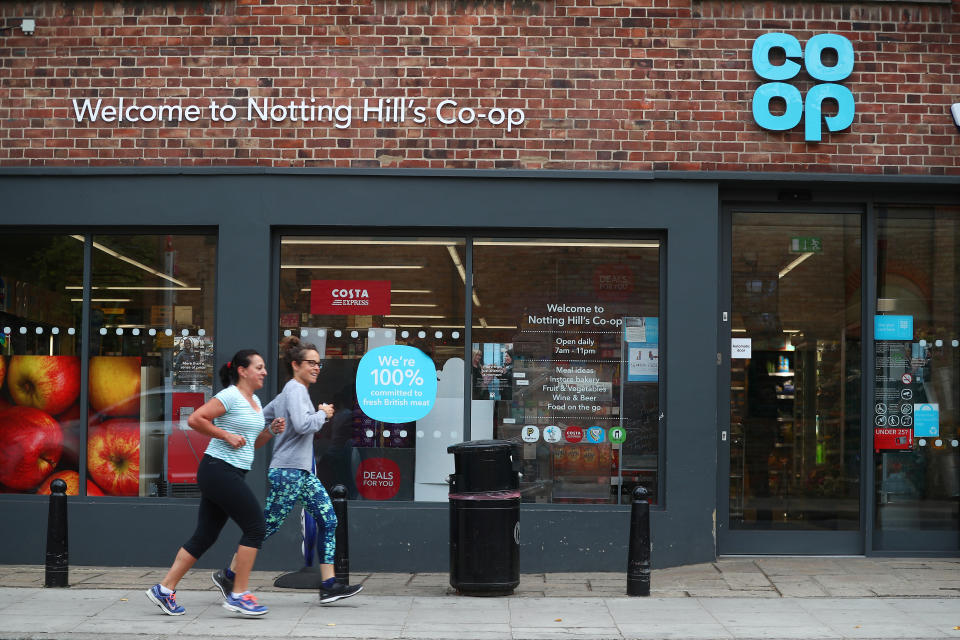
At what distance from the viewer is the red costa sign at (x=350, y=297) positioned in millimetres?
9734

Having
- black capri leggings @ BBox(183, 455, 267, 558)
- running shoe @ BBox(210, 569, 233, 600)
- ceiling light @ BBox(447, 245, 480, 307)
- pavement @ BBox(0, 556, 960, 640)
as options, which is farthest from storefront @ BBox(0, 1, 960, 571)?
black capri leggings @ BBox(183, 455, 267, 558)

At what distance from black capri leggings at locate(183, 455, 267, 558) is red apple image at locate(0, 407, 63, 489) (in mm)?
3230

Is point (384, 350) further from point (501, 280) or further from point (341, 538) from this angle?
point (341, 538)

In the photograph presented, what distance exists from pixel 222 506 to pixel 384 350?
9.35 ft

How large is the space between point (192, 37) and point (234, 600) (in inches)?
204

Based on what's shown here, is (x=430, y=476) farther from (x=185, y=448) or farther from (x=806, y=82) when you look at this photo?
(x=806, y=82)

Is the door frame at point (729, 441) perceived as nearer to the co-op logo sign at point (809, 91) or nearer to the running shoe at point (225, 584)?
the co-op logo sign at point (809, 91)

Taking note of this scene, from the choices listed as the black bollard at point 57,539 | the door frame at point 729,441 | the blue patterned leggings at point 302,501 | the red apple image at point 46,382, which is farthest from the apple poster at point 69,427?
the door frame at point 729,441

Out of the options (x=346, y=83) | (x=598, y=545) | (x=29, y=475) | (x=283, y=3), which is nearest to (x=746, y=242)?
(x=598, y=545)

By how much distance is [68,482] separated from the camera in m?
9.75

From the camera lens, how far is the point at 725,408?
31.9ft

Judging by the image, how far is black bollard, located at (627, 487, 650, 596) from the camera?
7.96m

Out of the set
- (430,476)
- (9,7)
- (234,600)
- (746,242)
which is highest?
(9,7)

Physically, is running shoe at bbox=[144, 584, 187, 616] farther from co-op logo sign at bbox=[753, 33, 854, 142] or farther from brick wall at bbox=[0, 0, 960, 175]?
co-op logo sign at bbox=[753, 33, 854, 142]
